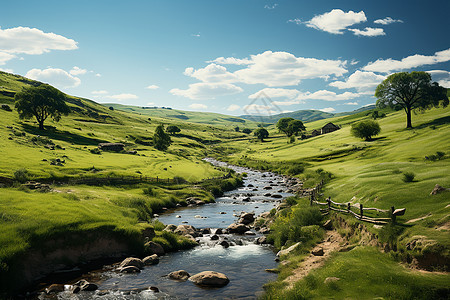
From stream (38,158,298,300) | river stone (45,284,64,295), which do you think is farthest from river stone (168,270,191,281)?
river stone (45,284,64,295)

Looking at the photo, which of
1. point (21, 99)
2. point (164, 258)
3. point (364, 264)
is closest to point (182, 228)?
point (164, 258)

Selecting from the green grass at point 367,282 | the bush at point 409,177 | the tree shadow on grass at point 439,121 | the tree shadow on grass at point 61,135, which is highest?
the tree shadow on grass at point 439,121

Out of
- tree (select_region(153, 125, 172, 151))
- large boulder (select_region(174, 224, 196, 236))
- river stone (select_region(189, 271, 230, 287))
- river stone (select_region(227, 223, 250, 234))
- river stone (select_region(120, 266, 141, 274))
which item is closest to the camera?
river stone (select_region(189, 271, 230, 287))

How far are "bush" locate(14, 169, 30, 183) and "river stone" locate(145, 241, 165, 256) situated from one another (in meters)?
30.1

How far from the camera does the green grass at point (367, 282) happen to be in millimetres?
13742

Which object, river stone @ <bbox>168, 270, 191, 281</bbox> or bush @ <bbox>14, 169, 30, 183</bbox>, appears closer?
river stone @ <bbox>168, 270, 191, 281</bbox>

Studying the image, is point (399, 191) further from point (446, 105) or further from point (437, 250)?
point (446, 105)

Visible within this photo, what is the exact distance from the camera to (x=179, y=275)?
22.2m

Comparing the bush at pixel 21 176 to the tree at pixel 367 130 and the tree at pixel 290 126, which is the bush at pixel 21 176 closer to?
the tree at pixel 367 130

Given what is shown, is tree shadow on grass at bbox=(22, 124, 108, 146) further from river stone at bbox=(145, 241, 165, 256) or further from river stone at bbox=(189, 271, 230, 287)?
river stone at bbox=(189, 271, 230, 287)

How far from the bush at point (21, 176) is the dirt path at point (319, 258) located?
45.1m

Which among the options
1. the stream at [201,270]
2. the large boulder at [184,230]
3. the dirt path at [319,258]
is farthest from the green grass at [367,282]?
the large boulder at [184,230]

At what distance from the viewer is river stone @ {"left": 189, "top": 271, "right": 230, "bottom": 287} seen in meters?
21.2

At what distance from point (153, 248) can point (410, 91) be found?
10484cm
